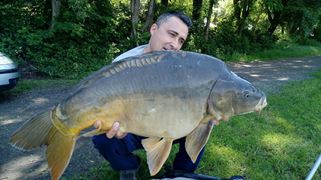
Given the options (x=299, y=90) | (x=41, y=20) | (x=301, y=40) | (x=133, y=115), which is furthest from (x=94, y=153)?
(x=301, y=40)

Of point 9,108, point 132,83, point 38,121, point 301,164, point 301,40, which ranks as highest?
point 132,83

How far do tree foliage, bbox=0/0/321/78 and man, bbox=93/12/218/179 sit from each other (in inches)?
288

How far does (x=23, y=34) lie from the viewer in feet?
38.5

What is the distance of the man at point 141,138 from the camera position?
11.3 feet

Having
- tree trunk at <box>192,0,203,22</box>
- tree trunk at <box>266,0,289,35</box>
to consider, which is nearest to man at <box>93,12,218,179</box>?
tree trunk at <box>192,0,203,22</box>

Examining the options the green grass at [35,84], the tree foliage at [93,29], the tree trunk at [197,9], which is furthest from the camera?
the tree trunk at [197,9]

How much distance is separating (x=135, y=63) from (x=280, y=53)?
17290mm

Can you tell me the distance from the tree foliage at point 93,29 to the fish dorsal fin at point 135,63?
836cm

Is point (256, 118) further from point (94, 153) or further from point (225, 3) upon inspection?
point (225, 3)

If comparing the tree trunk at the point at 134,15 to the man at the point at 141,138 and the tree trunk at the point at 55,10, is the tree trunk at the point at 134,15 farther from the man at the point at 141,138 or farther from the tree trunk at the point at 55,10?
the man at the point at 141,138

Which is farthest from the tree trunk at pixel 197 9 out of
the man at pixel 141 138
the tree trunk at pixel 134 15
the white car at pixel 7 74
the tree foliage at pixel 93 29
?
the man at pixel 141 138

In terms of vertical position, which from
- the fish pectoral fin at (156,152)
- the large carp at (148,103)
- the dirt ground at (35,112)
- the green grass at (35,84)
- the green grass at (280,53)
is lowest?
the green grass at (280,53)

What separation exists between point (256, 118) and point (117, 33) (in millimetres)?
8045

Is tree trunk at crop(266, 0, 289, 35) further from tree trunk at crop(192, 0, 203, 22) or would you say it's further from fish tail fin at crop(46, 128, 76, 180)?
fish tail fin at crop(46, 128, 76, 180)
